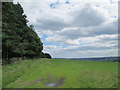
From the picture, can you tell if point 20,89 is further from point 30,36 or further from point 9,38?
point 30,36

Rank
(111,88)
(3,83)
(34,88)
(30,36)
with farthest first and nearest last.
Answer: (30,36) < (3,83) < (34,88) < (111,88)

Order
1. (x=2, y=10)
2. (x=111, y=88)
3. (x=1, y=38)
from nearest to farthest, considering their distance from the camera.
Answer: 1. (x=111, y=88)
2. (x=1, y=38)
3. (x=2, y=10)

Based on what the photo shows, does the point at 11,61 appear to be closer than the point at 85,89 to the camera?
No

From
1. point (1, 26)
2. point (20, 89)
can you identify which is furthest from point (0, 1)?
point (20, 89)

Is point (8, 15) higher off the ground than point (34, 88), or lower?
higher

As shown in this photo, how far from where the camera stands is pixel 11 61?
19.9 m

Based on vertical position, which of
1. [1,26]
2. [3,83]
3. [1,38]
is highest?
[1,26]

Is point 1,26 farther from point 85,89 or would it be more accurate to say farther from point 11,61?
point 85,89

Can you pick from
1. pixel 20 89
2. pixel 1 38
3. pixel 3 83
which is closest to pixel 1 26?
pixel 1 38

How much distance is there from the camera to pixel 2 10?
18.5 metres

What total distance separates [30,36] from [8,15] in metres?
10.6

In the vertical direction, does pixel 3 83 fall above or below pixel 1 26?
below

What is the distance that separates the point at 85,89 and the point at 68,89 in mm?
952

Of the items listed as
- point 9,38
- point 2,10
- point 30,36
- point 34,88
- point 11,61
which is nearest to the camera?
point 34,88
